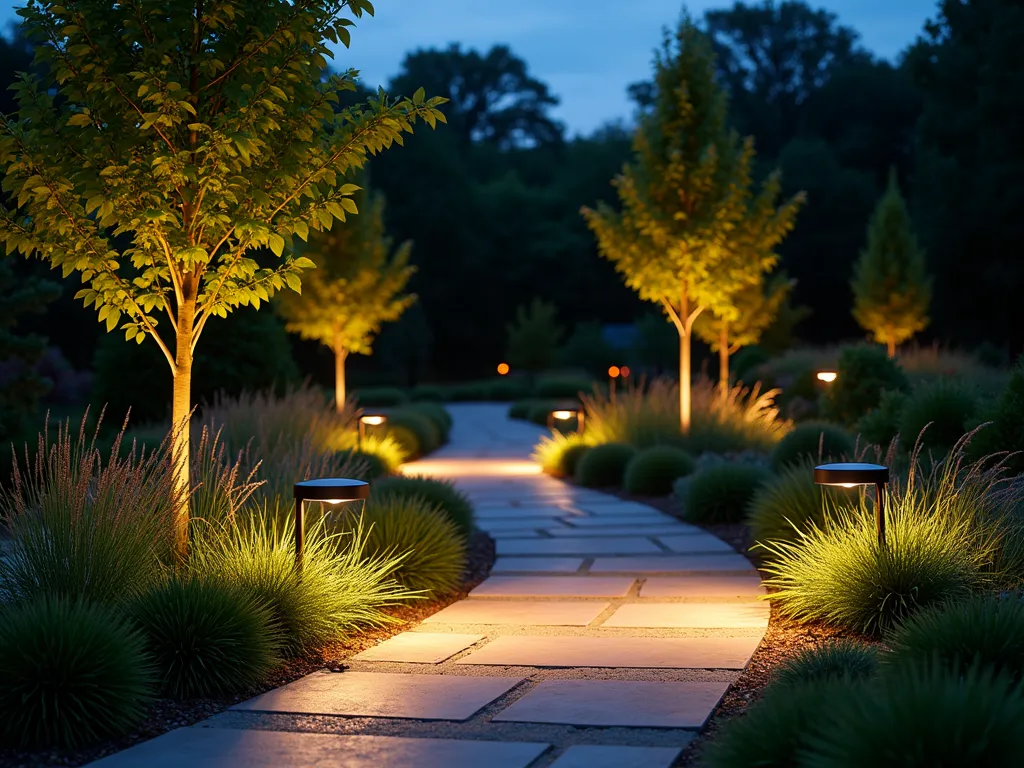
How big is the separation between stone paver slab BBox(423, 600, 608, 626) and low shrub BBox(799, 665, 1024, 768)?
114 inches

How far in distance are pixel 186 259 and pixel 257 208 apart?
0.47 m

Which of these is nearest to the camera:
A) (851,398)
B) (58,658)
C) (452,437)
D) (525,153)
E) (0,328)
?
(58,658)

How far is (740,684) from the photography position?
4301 millimetres

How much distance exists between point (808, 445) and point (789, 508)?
2740 mm

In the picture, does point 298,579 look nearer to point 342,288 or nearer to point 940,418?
point 940,418

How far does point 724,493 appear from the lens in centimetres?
894

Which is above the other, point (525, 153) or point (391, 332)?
point (525, 153)

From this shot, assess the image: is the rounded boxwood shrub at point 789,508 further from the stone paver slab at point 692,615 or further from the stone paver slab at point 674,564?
the stone paver slab at point 692,615

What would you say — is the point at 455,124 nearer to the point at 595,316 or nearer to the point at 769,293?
the point at 595,316

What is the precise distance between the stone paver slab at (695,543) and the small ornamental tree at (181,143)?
3837 mm

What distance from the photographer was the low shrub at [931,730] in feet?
8.37

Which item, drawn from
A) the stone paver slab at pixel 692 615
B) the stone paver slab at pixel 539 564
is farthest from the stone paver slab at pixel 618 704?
the stone paver slab at pixel 539 564

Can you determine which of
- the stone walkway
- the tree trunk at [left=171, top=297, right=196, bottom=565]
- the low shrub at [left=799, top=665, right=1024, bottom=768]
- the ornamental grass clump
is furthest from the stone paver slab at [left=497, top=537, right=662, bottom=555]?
the low shrub at [left=799, top=665, right=1024, bottom=768]

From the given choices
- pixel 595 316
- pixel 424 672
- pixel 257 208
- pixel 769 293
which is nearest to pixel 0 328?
pixel 257 208
